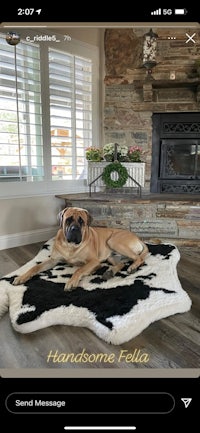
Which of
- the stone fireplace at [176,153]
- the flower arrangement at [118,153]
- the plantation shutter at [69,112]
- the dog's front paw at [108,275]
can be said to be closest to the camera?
the dog's front paw at [108,275]

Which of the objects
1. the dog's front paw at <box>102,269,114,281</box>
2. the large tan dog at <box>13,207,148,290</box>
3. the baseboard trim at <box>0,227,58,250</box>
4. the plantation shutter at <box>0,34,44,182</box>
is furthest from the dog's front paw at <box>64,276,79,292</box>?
the plantation shutter at <box>0,34,44,182</box>

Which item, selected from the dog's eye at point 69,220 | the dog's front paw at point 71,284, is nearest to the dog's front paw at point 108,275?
the dog's front paw at point 71,284

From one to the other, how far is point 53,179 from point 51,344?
66.5 inches

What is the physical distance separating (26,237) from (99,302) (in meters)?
1.37

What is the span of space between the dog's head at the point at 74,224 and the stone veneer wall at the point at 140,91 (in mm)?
1406

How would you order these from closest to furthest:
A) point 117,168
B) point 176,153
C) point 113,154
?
point 117,168 < point 113,154 < point 176,153

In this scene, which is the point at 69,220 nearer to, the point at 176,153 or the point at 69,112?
the point at 69,112

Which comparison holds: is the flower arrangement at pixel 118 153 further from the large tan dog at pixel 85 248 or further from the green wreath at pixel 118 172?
the large tan dog at pixel 85 248

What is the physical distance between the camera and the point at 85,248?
1517 mm

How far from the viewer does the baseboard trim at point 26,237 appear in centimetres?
224

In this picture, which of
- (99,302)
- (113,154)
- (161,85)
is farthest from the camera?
(161,85)
